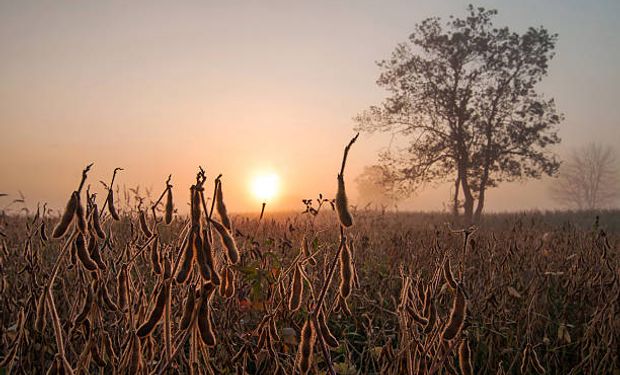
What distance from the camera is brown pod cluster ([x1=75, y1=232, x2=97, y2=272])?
146 centimetres

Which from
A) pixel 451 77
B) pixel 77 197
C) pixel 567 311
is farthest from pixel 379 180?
pixel 77 197

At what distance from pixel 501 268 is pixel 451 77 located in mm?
24229

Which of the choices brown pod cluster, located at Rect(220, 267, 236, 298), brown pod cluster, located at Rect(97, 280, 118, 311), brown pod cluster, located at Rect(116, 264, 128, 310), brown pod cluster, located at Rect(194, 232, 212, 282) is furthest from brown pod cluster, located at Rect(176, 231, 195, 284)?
brown pod cluster, located at Rect(97, 280, 118, 311)

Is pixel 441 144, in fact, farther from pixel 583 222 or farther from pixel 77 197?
pixel 77 197

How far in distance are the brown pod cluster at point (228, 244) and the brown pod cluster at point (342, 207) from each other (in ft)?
1.11

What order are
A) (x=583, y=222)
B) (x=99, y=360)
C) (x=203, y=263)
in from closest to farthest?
(x=203, y=263)
(x=99, y=360)
(x=583, y=222)

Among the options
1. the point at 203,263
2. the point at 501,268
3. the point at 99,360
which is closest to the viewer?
the point at 203,263

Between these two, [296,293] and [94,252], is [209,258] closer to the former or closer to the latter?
[296,293]

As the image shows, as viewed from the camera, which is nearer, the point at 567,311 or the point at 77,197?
the point at 77,197

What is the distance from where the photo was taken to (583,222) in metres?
25.2

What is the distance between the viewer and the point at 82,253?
1.46 meters

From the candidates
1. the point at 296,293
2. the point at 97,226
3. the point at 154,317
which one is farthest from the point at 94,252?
the point at 296,293

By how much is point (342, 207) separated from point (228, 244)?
367 millimetres

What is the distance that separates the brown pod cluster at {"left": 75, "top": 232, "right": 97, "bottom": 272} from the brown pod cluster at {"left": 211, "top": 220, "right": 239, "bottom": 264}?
446 mm
